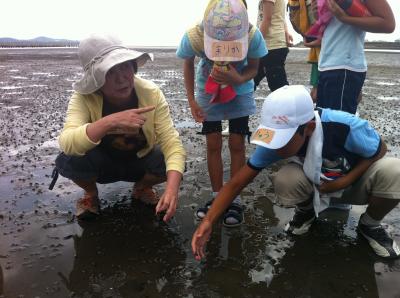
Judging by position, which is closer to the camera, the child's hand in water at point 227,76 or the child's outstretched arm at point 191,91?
the child's hand in water at point 227,76

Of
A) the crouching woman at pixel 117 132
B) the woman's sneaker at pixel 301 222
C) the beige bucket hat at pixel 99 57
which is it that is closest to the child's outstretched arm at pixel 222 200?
the crouching woman at pixel 117 132

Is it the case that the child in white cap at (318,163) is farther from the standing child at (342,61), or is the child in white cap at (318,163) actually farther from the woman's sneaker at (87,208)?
the woman's sneaker at (87,208)

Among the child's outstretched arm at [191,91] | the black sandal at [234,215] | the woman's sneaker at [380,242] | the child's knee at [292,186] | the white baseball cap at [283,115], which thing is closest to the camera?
the white baseball cap at [283,115]

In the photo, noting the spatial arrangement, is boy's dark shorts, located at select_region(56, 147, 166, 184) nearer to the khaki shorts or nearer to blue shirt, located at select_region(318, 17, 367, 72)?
the khaki shorts

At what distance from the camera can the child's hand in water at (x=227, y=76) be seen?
8.96 feet

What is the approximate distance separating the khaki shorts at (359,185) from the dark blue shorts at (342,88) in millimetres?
601

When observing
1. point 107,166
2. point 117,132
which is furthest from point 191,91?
point 107,166

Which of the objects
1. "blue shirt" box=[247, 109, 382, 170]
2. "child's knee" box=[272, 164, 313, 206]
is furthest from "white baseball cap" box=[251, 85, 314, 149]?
"child's knee" box=[272, 164, 313, 206]

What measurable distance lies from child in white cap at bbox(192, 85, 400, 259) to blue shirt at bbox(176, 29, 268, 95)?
2.18ft

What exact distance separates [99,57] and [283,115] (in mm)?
1104

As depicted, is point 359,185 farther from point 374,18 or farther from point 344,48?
point 374,18

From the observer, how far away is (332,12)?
2.88m

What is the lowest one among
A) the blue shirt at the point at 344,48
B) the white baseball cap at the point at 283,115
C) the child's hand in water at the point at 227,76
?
the white baseball cap at the point at 283,115

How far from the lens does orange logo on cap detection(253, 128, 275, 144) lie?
2.15 meters
